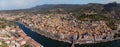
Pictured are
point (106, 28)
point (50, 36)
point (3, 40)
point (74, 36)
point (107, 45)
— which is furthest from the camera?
point (106, 28)

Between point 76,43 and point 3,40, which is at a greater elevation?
point 3,40

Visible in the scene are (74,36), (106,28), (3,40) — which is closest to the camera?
(3,40)

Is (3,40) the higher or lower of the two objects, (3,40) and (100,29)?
the higher

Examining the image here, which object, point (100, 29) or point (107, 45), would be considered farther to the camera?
point (100, 29)

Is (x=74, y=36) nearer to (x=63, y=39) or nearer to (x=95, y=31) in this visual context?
(x=63, y=39)

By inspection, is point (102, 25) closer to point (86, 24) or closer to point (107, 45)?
point (86, 24)

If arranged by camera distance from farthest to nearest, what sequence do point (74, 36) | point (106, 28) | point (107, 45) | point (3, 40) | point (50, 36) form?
point (106, 28) < point (50, 36) < point (74, 36) < point (107, 45) < point (3, 40)

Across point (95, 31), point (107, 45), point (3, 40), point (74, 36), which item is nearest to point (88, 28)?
point (95, 31)

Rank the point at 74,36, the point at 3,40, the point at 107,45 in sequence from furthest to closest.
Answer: the point at 74,36 → the point at 107,45 → the point at 3,40

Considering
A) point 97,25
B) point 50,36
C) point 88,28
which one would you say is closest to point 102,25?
point 97,25
